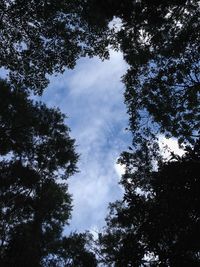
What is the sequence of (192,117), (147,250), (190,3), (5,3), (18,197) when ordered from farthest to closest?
(18,197), (192,117), (5,3), (190,3), (147,250)

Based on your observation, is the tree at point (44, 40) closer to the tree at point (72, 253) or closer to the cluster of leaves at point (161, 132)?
the cluster of leaves at point (161, 132)

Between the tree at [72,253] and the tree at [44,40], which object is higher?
the tree at [44,40]

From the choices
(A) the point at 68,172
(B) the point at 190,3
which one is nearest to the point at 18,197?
(A) the point at 68,172

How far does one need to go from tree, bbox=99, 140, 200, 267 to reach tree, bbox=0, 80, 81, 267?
36.8 feet

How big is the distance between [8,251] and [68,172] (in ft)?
27.9

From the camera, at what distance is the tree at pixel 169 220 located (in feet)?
53.9

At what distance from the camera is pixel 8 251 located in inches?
977

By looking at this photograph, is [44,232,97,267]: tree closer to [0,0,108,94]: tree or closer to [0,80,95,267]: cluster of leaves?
[0,80,95,267]: cluster of leaves

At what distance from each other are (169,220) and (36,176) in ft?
48.4

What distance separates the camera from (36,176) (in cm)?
2952

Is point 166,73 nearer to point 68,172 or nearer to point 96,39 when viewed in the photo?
point 96,39

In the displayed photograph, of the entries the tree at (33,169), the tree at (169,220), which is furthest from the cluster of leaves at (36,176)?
the tree at (169,220)

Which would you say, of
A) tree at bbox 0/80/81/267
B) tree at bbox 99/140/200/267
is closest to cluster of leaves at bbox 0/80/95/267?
tree at bbox 0/80/81/267

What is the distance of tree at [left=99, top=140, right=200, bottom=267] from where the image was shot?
1644cm
